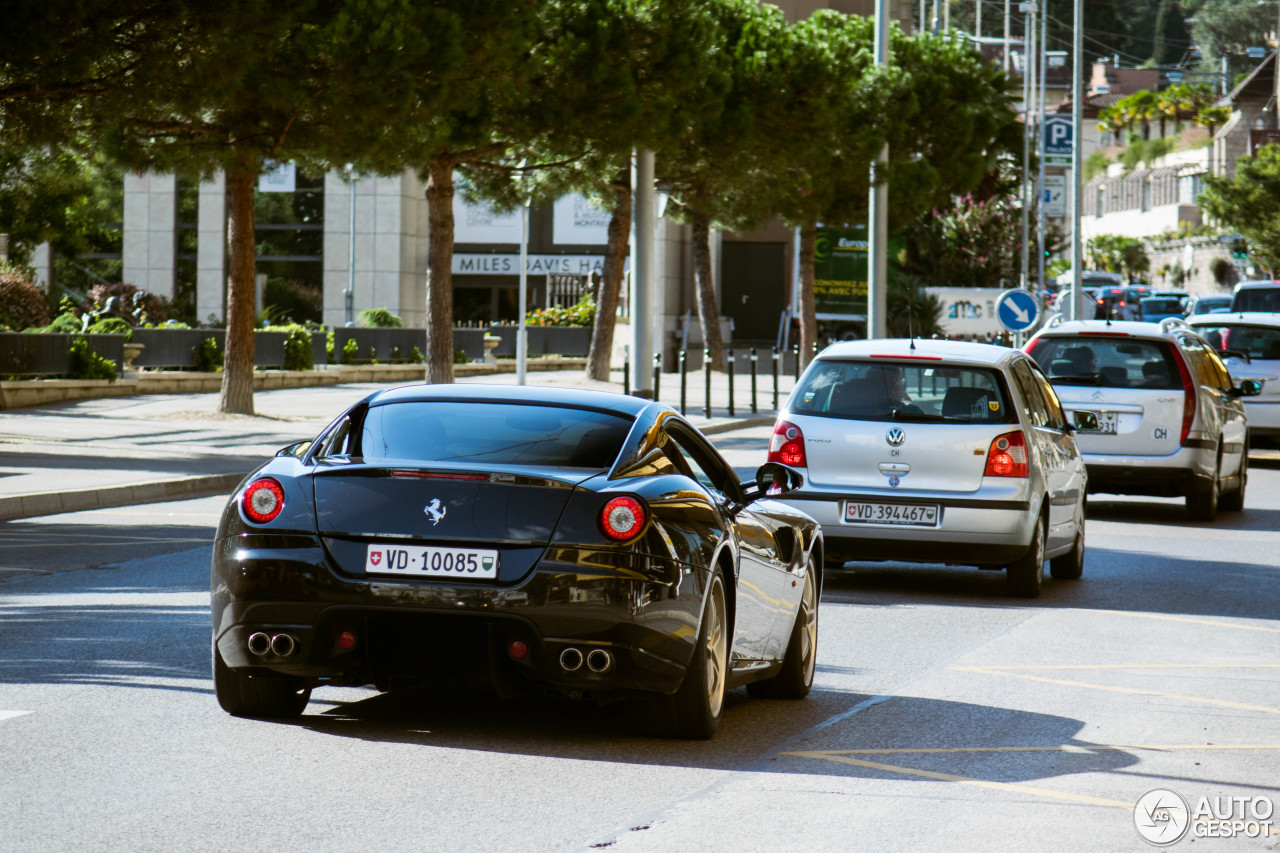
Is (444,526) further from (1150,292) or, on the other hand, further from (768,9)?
(1150,292)

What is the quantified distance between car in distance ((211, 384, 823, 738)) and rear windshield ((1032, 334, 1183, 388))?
10624 mm

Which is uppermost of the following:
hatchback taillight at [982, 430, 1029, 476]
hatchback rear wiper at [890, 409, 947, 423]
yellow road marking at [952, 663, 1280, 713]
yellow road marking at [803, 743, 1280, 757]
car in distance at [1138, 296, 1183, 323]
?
car in distance at [1138, 296, 1183, 323]

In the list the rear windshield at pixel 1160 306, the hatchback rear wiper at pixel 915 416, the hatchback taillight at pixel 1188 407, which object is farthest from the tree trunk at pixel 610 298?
the rear windshield at pixel 1160 306

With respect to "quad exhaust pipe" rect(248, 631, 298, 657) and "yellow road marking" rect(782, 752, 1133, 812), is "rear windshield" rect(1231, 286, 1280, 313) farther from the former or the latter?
"quad exhaust pipe" rect(248, 631, 298, 657)

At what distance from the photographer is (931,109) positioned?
42875mm

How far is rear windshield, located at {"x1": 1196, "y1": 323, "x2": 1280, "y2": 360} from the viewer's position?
24594mm

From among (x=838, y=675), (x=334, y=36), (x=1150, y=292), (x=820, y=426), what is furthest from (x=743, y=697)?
(x=1150, y=292)

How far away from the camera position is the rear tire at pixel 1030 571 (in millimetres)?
11570

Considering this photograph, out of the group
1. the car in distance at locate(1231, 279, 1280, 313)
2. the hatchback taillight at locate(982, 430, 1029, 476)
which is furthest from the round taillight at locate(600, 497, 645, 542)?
the car in distance at locate(1231, 279, 1280, 313)

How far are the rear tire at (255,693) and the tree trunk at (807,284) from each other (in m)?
34.0

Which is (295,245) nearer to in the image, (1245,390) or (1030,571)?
(1245,390)

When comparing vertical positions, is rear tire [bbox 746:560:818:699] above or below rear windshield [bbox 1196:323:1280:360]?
below

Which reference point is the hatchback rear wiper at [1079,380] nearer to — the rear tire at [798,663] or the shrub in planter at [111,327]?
the rear tire at [798,663]

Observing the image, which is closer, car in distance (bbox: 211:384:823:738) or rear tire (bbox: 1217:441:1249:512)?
car in distance (bbox: 211:384:823:738)
